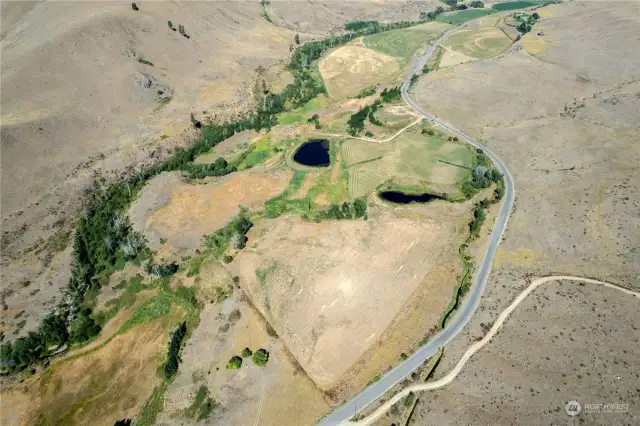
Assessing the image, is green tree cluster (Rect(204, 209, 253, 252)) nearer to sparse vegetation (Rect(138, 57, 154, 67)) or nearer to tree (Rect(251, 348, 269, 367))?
tree (Rect(251, 348, 269, 367))

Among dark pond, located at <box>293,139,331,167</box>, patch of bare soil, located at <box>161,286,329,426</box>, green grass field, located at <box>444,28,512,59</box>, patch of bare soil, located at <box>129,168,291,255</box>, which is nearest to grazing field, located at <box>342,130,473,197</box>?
dark pond, located at <box>293,139,331,167</box>

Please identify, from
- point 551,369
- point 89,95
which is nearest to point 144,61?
point 89,95

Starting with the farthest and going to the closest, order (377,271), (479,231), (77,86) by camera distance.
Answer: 1. (77,86)
2. (479,231)
3. (377,271)

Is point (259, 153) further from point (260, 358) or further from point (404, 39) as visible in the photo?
point (404, 39)

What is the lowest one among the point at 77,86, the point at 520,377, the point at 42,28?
the point at 520,377

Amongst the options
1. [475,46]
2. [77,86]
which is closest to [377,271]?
[77,86]

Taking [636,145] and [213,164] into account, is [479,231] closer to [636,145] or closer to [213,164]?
[636,145]
